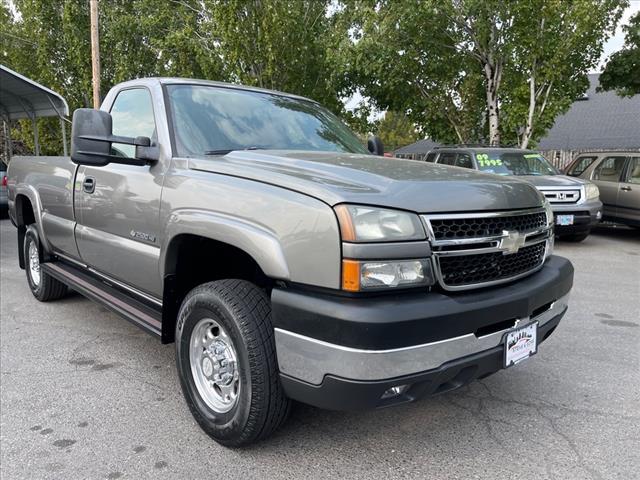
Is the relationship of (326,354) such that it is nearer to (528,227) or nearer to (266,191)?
(266,191)

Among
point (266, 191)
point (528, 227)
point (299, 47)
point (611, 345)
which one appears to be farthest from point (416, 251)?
point (299, 47)

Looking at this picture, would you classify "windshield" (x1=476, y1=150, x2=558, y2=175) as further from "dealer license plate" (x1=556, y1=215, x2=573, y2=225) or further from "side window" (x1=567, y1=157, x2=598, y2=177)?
"side window" (x1=567, y1=157, x2=598, y2=177)

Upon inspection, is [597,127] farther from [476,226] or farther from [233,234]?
[233,234]

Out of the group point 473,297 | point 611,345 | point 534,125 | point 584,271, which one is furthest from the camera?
point 534,125

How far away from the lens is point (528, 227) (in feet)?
8.93

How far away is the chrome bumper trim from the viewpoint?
6.68 ft

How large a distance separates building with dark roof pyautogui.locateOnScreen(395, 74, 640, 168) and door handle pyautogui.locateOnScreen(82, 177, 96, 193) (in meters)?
20.6

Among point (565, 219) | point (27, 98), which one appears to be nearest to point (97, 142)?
point (565, 219)

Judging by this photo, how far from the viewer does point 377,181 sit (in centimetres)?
238

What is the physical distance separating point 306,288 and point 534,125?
44.3 feet

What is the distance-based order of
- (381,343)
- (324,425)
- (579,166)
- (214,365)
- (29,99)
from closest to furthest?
(381,343)
(214,365)
(324,425)
(579,166)
(29,99)

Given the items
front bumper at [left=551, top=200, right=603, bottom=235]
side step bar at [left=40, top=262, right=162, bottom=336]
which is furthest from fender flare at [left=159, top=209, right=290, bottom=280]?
front bumper at [left=551, top=200, right=603, bottom=235]

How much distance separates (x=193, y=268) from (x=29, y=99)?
1331 centimetres

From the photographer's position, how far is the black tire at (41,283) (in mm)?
5183
